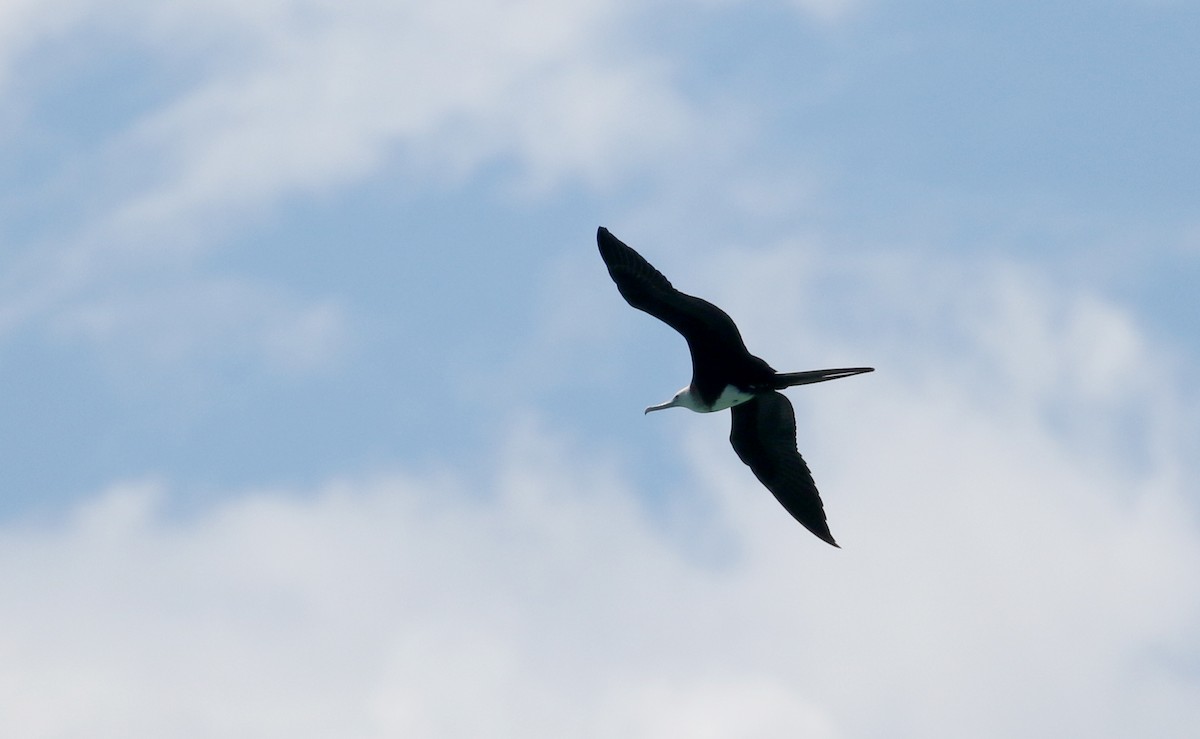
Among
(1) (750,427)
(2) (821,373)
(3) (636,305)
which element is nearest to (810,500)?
(1) (750,427)

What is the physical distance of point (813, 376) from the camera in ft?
64.6

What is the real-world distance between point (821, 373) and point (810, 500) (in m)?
2.60

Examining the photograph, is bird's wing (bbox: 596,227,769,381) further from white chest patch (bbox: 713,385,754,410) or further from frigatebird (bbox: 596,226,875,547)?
white chest patch (bbox: 713,385,754,410)

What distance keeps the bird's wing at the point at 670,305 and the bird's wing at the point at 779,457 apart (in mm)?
1698

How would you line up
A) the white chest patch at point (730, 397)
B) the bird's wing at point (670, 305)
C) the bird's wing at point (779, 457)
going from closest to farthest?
the bird's wing at point (670, 305)
the white chest patch at point (730, 397)
the bird's wing at point (779, 457)

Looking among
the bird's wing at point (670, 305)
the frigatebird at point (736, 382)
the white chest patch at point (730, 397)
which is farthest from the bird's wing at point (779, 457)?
the bird's wing at point (670, 305)

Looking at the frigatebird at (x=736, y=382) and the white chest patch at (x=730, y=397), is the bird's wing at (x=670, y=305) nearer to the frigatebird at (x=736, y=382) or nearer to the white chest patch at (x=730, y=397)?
the frigatebird at (x=736, y=382)

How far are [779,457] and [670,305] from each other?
140 inches

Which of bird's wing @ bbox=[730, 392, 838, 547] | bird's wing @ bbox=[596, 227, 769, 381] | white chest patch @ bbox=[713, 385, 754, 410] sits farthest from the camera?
bird's wing @ bbox=[730, 392, 838, 547]

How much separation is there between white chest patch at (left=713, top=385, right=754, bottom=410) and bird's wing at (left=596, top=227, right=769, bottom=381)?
0.58 meters

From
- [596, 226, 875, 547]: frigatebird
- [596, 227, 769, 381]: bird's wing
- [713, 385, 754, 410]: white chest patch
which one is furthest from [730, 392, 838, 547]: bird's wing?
[596, 227, 769, 381]: bird's wing

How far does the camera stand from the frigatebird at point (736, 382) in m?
18.8

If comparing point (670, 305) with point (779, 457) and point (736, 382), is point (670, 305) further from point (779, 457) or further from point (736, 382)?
point (779, 457)

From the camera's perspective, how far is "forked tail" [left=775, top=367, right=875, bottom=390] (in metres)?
19.3
